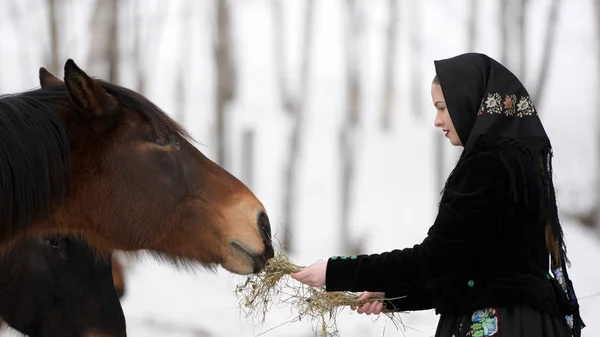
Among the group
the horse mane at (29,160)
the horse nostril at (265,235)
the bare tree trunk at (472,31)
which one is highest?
the bare tree trunk at (472,31)

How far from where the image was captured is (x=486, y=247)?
2.96 meters

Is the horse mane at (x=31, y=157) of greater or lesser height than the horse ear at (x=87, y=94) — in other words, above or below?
below

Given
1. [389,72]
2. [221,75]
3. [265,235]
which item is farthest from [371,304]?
[389,72]

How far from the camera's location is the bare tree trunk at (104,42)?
35.3 ft

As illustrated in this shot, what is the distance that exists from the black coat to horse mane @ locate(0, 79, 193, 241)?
1.36m

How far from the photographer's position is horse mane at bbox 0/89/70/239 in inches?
126

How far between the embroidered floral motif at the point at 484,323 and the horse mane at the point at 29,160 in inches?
69.5

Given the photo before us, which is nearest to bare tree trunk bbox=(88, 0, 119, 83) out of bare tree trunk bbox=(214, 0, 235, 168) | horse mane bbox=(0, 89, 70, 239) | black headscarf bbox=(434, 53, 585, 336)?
bare tree trunk bbox=(214, 0, 235, 168)

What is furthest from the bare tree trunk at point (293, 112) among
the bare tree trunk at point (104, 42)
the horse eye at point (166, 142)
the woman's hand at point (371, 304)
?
the bare tree trunk at point (104, 42)

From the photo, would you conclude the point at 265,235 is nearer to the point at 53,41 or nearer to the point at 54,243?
the point at 54,243

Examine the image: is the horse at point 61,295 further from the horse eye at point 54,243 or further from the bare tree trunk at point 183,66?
the bare tree trunk at point 183,66

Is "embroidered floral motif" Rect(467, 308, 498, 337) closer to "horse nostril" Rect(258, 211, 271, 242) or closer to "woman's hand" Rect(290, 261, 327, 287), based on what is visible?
"woman's hand" Rect(290, 261, 327, 287)

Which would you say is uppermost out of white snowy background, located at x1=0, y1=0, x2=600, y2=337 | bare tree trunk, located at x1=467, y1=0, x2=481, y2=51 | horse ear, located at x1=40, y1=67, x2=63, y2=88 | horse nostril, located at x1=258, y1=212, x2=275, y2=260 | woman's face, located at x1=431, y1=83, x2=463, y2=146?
bare tree trunk, located at x1=467, y1=0, x2=481, y2=51

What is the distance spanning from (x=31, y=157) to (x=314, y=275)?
1.24 m
